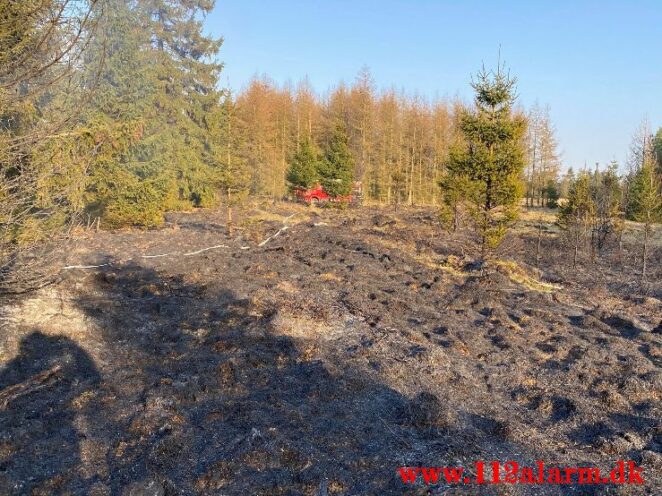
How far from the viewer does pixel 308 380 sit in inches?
260

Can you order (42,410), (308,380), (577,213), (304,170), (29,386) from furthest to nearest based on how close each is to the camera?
(304,170)
(577,213)
(308,380)
(29,386)
(42,410)

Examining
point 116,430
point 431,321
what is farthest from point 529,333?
point 116,430

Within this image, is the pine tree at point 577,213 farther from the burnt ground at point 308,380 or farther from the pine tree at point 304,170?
the pine tree at point 304,170

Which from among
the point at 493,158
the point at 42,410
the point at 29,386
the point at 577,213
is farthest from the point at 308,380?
the point at 577,213

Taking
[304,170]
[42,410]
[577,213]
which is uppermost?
[304,170]

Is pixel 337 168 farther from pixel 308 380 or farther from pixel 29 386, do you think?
pixel 29 386

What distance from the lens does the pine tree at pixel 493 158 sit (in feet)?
45.8

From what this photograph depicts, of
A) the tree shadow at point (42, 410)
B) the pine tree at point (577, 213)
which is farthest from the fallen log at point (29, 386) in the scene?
the pine tree at point (577, 213)

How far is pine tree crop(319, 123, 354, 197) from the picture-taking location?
31.0 meters

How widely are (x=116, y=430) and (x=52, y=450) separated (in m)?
0.65

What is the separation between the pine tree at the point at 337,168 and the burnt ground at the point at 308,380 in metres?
17.9

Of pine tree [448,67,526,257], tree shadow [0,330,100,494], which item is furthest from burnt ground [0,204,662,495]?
pine tree [448,67,526,257]

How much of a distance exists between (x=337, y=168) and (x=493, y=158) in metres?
18.0

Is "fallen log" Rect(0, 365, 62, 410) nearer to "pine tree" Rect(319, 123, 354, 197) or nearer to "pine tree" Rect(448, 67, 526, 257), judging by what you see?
"pine tree" Rect(448, 67, 526, 257)
